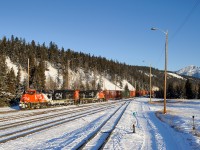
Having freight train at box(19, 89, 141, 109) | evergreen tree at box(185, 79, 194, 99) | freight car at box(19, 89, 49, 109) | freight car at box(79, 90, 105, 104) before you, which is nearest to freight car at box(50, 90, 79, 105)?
freight train at box(19, 89, 141, 109)

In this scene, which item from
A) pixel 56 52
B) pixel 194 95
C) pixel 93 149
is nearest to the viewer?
pixel 93 149

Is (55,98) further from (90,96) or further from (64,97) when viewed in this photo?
(90,96)

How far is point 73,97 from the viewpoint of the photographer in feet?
186

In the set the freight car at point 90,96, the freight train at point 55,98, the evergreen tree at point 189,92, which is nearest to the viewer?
the freight train at point 55,98

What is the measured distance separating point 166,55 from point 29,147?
901 inches

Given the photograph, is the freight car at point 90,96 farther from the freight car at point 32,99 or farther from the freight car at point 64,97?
the freight car at point 32,99

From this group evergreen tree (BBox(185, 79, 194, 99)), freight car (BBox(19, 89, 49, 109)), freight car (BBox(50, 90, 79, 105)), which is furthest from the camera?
evergreen tree (BBox(185, 79, 194, 99))

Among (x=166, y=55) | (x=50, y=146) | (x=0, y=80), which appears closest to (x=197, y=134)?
(x=50, y=146)

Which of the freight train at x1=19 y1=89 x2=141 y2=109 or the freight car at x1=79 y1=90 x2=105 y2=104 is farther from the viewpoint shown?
the freight car at x1=79 y1=90 x2=105 y2=104

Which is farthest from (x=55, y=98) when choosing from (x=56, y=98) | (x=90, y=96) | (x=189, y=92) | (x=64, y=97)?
(x=189, y=92)

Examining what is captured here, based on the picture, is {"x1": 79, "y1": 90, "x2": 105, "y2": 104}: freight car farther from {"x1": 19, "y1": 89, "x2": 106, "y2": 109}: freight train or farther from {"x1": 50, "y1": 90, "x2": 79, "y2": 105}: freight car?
{"x1": 50, "y1": 90, "x2": 79, "y2": 105}: freight car

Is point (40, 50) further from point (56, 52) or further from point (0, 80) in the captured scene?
point (0, 80)

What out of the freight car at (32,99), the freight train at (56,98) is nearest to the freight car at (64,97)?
the freight train at (56,98)

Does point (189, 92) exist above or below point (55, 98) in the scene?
above
